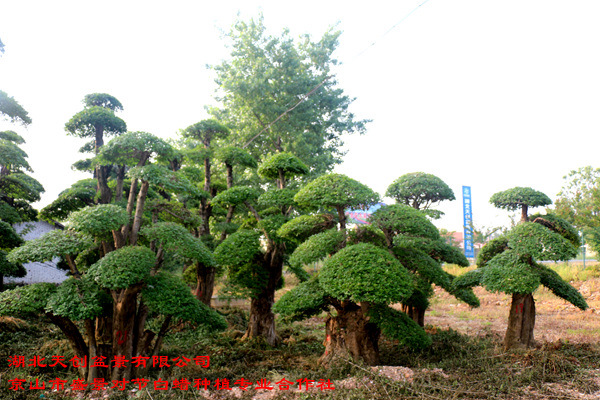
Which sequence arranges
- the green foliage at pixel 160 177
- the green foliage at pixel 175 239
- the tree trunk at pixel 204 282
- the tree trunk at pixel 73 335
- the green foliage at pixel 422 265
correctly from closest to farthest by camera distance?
the tree trunk at pixel 73 335
the green foliage at pixel 175 239
the green foliage at pixel 160 177
the green foliage at pixel 422 265
the tree trunk at pixel 204 282

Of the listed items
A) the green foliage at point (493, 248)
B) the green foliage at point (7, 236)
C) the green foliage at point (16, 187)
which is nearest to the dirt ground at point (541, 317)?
the green foliage at point (493, 248)

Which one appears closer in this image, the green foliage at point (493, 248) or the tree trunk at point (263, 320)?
the green foliage at point (493, 248)

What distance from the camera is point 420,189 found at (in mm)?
7051

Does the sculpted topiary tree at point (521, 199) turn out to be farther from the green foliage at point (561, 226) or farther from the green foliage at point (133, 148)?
the green foliage at point (133, 148)

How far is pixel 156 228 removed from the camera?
16.8ft

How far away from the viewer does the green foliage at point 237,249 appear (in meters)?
6.84

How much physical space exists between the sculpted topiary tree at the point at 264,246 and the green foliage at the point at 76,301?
243 cm

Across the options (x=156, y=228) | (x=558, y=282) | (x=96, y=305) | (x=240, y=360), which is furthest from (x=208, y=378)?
(x=558, y=282)

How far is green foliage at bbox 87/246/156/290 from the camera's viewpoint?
4.49 m

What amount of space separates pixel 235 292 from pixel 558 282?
6205mm

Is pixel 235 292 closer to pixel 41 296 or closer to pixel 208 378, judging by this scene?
pixel 208 378

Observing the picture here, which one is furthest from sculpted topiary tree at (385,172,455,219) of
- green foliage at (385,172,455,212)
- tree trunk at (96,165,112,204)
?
tree trunk at (96,165,112,204)

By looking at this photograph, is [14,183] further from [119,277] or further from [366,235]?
[366,235]

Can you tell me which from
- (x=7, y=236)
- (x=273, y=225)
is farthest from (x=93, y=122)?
(x=273, y=225)
